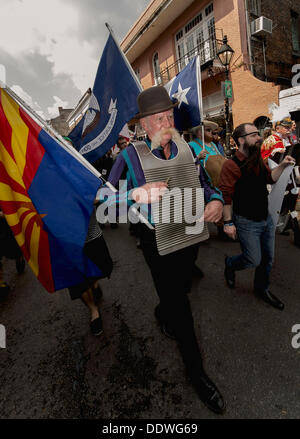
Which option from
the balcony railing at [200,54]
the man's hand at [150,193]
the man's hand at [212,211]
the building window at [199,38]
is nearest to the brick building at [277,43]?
the balcony railing at [200,54]

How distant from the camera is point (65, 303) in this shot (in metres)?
3.32

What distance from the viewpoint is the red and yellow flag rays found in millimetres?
1999

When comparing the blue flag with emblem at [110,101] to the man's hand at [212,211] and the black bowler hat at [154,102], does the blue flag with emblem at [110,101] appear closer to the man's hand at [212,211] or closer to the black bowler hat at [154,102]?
the black bowler hat at [154,102]

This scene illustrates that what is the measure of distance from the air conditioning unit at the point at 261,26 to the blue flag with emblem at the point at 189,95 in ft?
29.6

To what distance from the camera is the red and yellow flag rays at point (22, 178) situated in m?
2.00

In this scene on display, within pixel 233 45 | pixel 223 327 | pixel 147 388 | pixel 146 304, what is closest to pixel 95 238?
pixel 146 304

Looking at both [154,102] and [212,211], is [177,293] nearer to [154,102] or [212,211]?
[212,211]

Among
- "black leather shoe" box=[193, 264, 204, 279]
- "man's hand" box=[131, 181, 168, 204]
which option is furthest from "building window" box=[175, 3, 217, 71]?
"man's hand" box=[131, 181, 168, 204]

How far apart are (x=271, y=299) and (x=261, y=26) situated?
1144 centimetres

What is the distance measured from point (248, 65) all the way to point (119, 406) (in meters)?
12.1

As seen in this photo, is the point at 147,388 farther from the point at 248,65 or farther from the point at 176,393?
the point at 248,65

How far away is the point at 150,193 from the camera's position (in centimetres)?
154

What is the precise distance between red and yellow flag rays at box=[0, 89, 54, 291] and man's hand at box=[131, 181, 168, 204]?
3.34ft

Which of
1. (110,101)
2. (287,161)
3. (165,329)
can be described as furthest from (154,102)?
(165,329)
